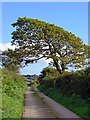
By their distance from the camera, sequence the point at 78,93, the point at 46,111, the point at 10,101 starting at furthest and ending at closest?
the point at 78,93
the point at 46,111
the point at 10,101

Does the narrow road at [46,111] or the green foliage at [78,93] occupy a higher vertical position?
the green foliage at [78,93]

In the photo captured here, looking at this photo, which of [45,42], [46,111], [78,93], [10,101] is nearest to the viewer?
[10,101]

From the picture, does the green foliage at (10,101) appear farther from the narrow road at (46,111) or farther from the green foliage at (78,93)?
the green foliage at (78,93)

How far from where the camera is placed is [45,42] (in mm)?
49344

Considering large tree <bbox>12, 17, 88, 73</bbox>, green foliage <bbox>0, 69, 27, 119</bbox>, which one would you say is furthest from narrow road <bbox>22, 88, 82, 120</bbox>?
large tree <bbox>12, 17, 88, 73</bbox>

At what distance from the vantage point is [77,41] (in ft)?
165

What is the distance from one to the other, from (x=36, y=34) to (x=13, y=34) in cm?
349

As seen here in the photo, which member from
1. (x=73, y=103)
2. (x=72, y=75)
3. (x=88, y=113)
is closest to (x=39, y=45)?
(x=72, y=75)

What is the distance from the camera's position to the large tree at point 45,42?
4850 cm

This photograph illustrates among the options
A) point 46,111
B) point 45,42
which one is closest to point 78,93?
point 46,111

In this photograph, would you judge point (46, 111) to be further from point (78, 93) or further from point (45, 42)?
point (45, 42)

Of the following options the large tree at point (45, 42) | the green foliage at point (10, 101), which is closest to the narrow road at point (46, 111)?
the green foliage at point (10, 101)

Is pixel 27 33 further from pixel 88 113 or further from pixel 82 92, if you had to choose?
pixel 88 113

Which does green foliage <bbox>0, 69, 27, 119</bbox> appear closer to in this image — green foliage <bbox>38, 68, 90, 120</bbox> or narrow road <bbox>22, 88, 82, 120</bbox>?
narrow road <bbox>22, 88, 82, 120</bbox>
